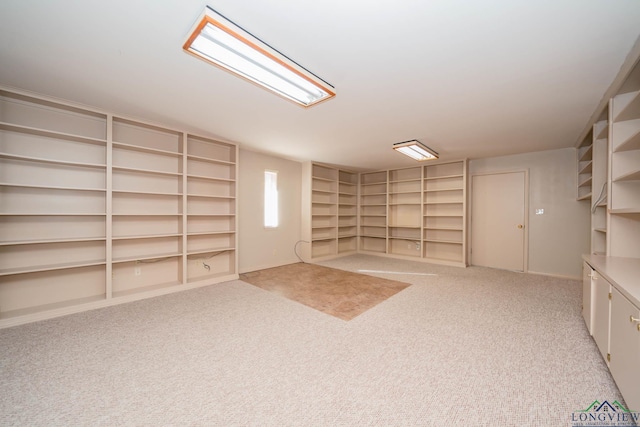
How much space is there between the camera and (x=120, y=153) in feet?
10.3

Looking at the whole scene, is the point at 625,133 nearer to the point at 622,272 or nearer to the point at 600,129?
the point at 600,129

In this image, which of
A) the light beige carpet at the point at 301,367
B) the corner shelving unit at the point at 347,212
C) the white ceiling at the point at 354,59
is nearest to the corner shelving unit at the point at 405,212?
the corner shelving unit at the point at 347,212

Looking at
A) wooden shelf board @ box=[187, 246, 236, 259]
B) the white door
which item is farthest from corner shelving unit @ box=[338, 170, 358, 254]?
wooden shelf board @ box=[187, 246, 236, 259]

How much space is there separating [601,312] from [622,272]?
0.34 meters

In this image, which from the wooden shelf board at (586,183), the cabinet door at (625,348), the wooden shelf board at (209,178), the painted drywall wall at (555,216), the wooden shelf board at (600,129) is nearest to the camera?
the cabinet door at (625,348)

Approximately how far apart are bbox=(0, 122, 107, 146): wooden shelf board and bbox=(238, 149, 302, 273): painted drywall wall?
6.58ft

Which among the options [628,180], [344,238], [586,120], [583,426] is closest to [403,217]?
[344,238]

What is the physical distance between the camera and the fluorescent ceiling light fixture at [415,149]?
3842 millimetres

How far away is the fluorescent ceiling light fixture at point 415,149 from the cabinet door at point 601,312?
2.59 meters

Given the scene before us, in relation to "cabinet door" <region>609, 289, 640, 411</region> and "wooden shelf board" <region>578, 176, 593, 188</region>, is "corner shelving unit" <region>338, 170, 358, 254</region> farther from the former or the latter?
"cabinet door" <region>609, 289, 640, 411</region>

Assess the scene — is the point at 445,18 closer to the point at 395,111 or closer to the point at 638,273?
the point at 395,111

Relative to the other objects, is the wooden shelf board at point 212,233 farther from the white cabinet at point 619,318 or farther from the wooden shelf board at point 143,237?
the white cabinet at point 619,318

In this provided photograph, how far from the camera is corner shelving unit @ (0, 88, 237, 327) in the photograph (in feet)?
8.19

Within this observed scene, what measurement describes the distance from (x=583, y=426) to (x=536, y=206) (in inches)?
172
